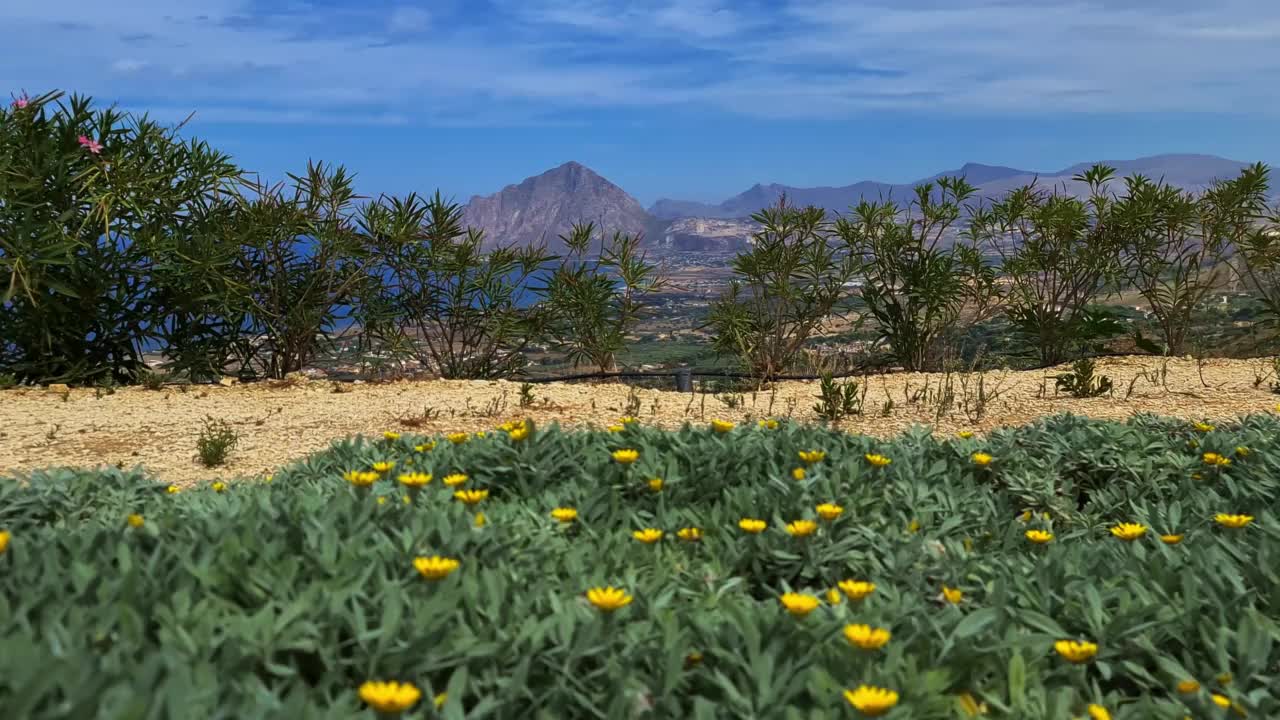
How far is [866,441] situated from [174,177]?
702 cm

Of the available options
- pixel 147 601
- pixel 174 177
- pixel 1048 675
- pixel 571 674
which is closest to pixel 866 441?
pixel 1048 675

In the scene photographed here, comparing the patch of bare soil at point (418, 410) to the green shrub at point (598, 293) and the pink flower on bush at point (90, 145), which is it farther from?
the pink flower on bush at point (90, 145)

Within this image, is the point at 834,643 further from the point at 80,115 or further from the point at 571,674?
the point at 80,115

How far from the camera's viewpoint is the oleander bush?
1.57m

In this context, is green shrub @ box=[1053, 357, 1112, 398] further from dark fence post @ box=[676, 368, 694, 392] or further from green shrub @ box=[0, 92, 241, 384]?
green shrub @ box=[0, 92, 241, 384]

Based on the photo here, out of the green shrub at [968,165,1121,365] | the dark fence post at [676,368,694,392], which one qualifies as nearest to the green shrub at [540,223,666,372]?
the dark fence post at [676,368,694,392]

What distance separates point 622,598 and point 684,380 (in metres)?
6.03

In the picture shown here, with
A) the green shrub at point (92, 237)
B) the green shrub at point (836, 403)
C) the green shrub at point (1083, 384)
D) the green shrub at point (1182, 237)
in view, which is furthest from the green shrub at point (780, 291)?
the green shrub at point (92, 237)

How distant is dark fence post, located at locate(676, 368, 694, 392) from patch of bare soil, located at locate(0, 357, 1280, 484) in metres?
0.41

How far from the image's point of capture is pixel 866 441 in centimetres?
352

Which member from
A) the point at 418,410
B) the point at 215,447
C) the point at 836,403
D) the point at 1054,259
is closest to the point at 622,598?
the point at 215,447

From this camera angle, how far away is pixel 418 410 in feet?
20.1

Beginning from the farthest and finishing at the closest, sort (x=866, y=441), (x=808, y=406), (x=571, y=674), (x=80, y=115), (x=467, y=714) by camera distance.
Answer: (x=80, y=115)
(x=808, y=406)
(x=866, y=441)
(x=571, y=674)
(x=467, y=714)

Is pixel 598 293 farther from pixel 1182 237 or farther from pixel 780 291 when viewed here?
pixel 1182 237
